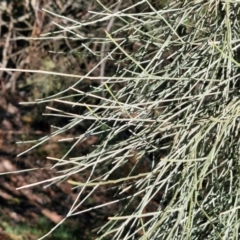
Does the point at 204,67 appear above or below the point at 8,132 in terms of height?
above

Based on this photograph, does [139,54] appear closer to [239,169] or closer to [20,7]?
[239,169]

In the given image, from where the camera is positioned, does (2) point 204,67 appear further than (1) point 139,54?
No

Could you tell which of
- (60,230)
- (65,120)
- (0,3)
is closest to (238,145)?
(60,230)

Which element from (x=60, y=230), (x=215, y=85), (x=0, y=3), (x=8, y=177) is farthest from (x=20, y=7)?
(x=215, y=85)

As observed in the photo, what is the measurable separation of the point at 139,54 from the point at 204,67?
40cm

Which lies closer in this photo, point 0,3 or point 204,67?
point 204,67

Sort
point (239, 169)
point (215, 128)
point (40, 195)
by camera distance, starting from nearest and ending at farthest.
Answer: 1. point (239, 169)
2. point (215, 128)
3. point (40, 195)

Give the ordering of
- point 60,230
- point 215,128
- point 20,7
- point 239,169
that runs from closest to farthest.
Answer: point 239,169, point 215,128, point 60,230, point 20,7

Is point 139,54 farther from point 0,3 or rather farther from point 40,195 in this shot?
point 0,3

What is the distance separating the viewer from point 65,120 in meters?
7.13

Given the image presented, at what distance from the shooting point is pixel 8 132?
671 cm

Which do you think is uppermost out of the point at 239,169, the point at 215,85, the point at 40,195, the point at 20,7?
the point at 215,85

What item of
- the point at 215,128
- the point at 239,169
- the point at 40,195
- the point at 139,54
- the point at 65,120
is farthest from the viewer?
the point at 65,120

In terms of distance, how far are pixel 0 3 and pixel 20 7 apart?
32cm
